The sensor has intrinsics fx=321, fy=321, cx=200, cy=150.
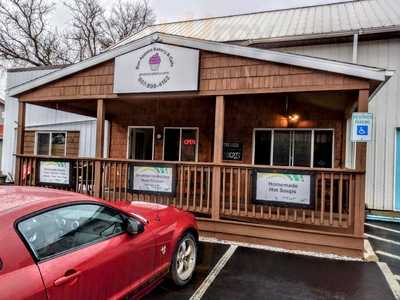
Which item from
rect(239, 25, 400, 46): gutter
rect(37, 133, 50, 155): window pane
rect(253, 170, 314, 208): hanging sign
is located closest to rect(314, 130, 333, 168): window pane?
rect(239, 25, 400, 46): gutter

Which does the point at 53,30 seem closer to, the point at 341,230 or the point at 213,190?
the point at 213,190

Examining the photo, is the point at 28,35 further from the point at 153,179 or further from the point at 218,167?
the point at 218,167

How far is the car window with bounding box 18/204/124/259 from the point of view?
2219 mm

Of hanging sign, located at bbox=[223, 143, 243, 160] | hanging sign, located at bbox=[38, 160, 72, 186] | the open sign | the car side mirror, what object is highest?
the open sign

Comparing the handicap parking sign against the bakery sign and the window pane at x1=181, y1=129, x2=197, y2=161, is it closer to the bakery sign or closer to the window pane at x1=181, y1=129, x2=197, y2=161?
the bakery sign

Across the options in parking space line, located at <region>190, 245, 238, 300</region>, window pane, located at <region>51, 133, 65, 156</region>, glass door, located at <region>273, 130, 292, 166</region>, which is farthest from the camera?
window pane, located at <region>51, 133, 65, 156</region>

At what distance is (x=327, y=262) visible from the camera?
495 centimetres

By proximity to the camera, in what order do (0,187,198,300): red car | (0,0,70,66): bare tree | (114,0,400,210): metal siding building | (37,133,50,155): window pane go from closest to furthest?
(0,187,198,300): red car
(114,0,400,210): metal siding building
(37,133,50,155): window pane
(0,0,70,66): bare tree

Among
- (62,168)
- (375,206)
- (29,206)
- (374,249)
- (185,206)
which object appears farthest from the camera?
(375,206)

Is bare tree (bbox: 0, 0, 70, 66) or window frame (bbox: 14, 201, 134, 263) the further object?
bare tree (bbox: 0, 0, 70, 66)

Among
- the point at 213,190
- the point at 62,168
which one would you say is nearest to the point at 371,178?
the point at 213,190

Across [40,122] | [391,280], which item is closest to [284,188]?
[391,280]

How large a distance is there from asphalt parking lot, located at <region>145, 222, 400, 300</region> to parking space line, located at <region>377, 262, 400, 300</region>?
0.11ft

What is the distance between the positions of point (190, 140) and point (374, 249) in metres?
5.63
